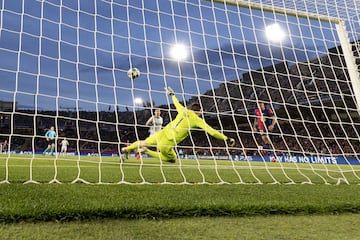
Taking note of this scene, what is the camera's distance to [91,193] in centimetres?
214

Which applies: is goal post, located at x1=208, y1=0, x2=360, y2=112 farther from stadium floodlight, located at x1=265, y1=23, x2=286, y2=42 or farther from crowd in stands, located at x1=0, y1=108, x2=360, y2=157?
crowd in stands, located at x1=0, y1=108, x2=360, y2=157

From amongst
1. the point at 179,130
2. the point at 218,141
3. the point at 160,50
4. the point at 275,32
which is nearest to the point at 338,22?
the point at 275,32

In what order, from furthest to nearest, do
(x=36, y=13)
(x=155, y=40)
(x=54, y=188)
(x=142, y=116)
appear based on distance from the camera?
1. (x=142, y=116)
2. (x=155, y=40)
3. (x=36, y=13)
4. (x=54, y=188)

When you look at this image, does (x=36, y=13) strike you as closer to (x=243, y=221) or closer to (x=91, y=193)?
(x=91, y=193)

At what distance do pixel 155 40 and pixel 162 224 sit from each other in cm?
304

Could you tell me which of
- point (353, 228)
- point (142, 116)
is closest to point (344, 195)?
point (353, 228)

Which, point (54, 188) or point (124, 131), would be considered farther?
point (124, 131)

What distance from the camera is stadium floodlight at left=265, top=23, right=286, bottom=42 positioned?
4794mm

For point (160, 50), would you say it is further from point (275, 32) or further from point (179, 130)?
point (275, 32)

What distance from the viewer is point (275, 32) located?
5.14 metres

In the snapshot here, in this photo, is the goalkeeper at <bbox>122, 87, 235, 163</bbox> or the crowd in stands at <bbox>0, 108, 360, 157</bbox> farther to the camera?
the crowd in stands at <bbox>0, 108, 360, 157</bbox>

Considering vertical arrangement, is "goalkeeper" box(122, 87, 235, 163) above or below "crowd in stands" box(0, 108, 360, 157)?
below

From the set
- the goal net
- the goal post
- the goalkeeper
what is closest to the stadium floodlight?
the goal net

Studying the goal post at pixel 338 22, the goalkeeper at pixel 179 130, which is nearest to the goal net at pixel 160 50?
the goal post at pixel 338 22
